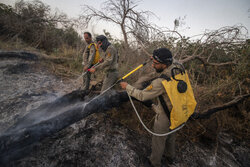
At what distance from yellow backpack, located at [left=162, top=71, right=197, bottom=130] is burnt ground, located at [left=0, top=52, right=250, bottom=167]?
1.29m

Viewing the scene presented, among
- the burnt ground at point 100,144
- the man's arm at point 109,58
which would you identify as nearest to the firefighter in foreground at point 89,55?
the man's arm at point 109,58

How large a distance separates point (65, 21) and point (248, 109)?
469 inches

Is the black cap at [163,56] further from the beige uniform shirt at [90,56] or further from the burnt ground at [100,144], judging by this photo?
the beige uniform shirt at [90,56]

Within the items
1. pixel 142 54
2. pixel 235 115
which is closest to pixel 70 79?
pixel 142 54

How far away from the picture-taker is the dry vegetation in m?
3.17

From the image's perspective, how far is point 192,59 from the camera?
3.48m

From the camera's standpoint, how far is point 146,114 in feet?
10.8

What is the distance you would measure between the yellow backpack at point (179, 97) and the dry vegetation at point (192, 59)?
162cm

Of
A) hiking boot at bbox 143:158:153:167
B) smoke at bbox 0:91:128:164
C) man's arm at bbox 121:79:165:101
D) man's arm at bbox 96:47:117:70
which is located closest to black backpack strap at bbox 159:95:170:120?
man's arm at bbox 121:79:165:101

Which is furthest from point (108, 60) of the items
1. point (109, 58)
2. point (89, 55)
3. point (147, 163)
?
point (147, 163)

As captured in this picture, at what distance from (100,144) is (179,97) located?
1825 millimetres

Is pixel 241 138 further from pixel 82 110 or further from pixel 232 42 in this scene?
pixel 82 110

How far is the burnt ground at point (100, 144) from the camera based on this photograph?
2002 millimetres

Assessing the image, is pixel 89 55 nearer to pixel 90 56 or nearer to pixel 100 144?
pixel 90 56
